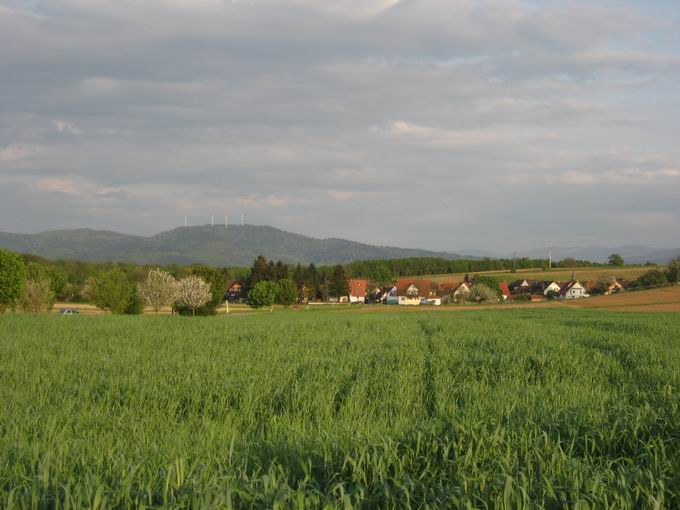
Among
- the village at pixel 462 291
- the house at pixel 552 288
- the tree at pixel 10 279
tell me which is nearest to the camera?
the tree at pixel 10 279

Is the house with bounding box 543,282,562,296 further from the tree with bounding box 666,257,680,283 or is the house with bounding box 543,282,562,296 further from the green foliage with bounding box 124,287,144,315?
the green foliage with bounding box 124,287,144,315

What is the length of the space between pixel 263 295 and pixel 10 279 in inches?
1897

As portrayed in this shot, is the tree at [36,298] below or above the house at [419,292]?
above

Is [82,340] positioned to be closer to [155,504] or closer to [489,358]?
[489,358]

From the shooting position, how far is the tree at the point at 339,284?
13712cm

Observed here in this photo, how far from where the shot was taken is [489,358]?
13070mm

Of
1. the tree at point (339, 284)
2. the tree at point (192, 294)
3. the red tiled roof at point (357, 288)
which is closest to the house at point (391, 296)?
the red tiled roof at point (357, 288)

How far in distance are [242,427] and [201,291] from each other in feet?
221

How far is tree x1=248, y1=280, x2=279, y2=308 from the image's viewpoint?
97.4 metres

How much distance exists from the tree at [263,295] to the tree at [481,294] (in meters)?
39.5

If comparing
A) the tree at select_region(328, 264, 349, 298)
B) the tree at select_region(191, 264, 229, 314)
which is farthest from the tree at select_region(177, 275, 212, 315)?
the tree at select_region(328, 264, 349, 298)

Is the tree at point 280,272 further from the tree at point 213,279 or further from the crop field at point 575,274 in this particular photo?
the crop field at point 575,274

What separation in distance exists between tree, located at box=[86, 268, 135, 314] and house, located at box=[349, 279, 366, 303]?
251 ft

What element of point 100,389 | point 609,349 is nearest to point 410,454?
point 100,389
